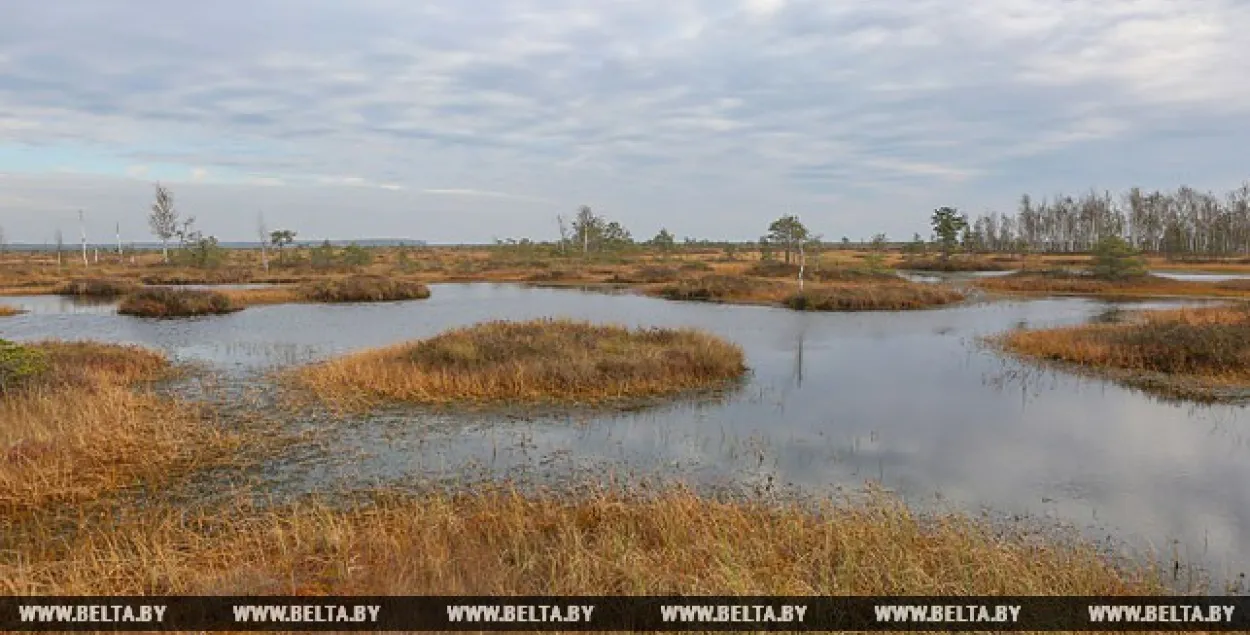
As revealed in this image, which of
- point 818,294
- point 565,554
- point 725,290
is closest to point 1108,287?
point 818,294

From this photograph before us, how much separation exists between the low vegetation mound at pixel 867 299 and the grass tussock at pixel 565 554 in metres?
36.0

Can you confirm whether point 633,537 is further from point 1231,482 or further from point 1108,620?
point 1231,482

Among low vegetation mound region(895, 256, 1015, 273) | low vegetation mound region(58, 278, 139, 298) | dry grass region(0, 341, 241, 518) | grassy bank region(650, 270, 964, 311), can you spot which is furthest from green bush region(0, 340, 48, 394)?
low vegetation mound region(895, 256, 1015, 273)

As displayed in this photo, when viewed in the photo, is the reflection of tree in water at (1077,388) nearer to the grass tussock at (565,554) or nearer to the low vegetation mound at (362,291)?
the grass tussock at (565,554)

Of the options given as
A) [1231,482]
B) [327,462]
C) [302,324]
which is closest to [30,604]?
[327,462]

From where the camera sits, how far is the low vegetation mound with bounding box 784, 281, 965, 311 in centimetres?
4544

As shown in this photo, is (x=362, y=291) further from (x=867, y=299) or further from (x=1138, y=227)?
(x=1138, y=227)

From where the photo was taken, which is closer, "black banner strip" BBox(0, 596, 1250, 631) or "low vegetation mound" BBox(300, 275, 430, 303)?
"black banner strip" BBox(0, 596, 1250, 631)

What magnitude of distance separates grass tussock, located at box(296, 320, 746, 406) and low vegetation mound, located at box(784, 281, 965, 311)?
22.3 metres

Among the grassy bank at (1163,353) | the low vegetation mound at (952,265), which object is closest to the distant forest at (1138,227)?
the low vegetation mound at (952,265)

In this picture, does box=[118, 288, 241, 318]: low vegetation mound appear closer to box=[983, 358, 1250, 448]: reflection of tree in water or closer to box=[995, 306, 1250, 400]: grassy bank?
box=[983, 358, 1250, 448]: reflection of tree in water

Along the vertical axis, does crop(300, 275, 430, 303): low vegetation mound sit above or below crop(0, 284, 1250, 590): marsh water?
above

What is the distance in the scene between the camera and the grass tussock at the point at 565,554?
303 inches

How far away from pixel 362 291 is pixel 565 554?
47103mm
